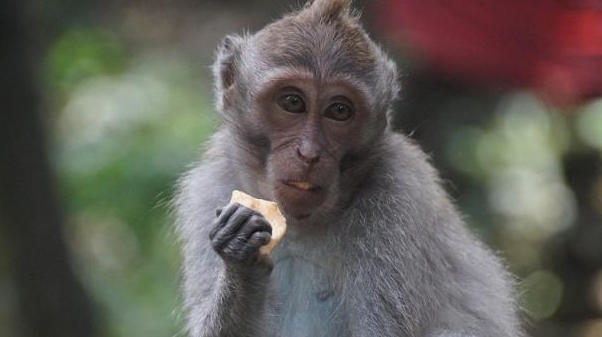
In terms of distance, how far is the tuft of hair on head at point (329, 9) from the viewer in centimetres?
575

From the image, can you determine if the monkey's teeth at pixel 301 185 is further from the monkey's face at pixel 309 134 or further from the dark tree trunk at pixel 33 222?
the dark tree trunk at pixel 33 222

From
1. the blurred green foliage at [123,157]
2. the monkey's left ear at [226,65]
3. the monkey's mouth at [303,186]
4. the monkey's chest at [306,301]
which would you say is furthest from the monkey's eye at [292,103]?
the blurred green foliage at [123,157]

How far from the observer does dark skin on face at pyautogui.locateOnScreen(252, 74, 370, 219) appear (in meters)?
5.43

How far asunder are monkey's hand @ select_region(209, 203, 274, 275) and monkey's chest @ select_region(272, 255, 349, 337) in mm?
563

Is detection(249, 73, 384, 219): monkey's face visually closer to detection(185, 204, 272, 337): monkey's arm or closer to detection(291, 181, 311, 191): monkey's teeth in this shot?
detection(291, 181, 311, 191): monkey's teeth

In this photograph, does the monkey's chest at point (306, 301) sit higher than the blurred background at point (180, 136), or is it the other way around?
the monkey's chest at point (306, 301)

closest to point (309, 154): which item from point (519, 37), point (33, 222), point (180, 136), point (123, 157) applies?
point (519, 37)

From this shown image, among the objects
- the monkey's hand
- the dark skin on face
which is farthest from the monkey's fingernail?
the monkey's hand

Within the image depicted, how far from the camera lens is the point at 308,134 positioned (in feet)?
17.9

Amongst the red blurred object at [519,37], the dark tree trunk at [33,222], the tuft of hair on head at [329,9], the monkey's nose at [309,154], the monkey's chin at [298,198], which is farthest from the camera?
the dark tree trunk at [33,222]

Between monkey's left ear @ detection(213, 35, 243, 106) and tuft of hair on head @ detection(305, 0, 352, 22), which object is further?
monkey's left ear @ detection(213, 35, 243, 106)

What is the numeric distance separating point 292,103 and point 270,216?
1.85ft

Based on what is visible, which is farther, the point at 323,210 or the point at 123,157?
the point at 123,157

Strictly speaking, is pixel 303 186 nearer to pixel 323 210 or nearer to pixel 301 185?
pixel 301 185
